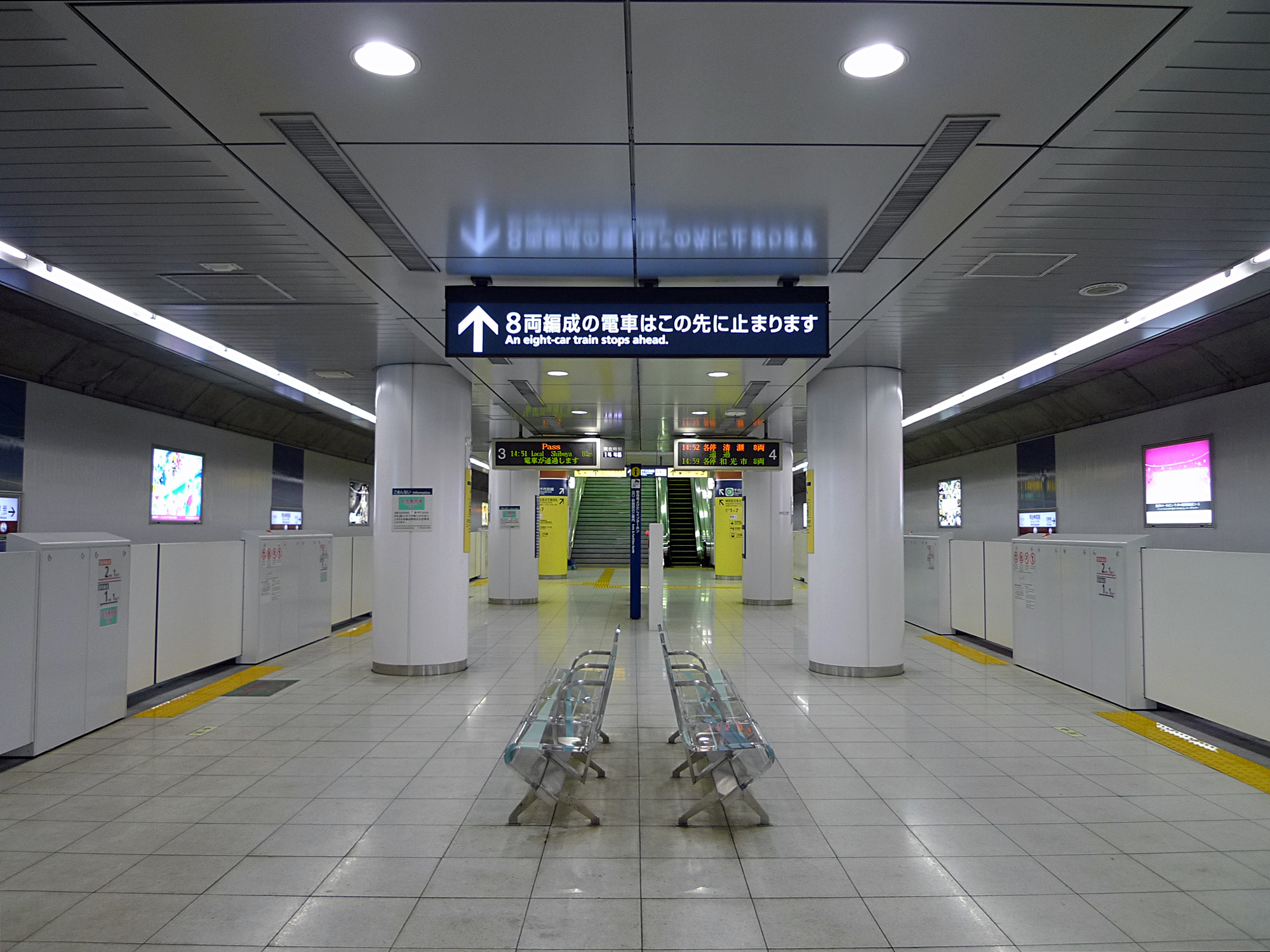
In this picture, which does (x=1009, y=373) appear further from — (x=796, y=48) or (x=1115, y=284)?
(x=796, y=48)

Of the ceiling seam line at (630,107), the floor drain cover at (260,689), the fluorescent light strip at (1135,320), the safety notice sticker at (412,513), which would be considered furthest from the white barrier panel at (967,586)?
the floor drain cover at (260,689)

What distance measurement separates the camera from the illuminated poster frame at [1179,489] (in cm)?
940

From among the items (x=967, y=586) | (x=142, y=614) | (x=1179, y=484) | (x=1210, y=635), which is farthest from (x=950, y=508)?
(x=142, y=614)

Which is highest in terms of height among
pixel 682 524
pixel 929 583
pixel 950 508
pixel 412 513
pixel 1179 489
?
pixel 1179 489

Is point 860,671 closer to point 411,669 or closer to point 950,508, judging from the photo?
point 411,669

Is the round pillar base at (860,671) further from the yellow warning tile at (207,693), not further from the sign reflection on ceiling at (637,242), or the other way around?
the yellow warning tile at (207,693)

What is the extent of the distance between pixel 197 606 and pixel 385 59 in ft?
22.0

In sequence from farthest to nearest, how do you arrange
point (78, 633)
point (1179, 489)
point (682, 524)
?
1. point (682, 524)
2. point (1179, 489)
3. point (78, 633)

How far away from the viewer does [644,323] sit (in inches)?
195

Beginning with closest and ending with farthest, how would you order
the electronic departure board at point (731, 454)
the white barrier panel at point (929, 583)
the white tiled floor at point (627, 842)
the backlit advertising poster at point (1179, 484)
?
the white tiled floor at point (627, 842), the backlit advertising poster at point (1179, 484), the white barrier panel at point (929, 583), the electronic departure board at point (731, 454)

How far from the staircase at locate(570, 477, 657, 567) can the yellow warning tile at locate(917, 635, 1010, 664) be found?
16.3 m

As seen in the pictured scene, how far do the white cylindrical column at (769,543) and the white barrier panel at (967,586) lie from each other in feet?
14.0

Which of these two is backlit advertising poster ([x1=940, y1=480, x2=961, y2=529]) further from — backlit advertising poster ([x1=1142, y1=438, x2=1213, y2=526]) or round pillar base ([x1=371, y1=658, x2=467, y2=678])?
round pillar base ([x1=371, y1=658, x2=467, y2=678])

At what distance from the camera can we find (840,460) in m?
8.46
